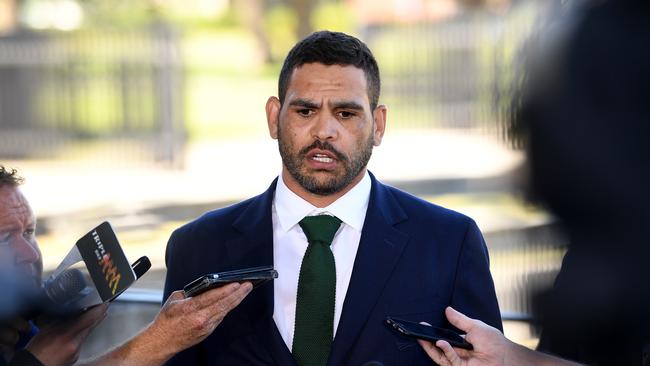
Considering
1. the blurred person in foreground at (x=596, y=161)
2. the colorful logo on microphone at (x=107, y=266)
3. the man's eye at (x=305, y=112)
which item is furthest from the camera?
the man's eye at (x=305, y=112)

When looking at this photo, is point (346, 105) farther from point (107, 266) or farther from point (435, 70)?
point (435, 70)

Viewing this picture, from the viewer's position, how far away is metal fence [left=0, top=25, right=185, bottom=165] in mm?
12188

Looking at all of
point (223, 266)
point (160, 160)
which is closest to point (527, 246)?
point (223, 266)

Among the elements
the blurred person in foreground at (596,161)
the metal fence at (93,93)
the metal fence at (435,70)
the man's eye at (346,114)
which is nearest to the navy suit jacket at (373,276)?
the man's eye at (346,114)

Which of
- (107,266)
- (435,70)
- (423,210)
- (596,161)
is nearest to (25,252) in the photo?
(107,266)

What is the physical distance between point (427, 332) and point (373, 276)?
0.34 metres

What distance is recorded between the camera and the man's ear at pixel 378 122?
3.04 metres

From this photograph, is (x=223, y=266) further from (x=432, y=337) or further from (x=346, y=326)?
(x=432, y=337)

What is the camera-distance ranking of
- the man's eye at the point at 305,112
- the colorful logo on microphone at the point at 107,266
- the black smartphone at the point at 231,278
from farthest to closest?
the man's eye at the point at 305,112, the colorful logo on microphone at the point at 107,266, the black smartphone at the point at 231,278

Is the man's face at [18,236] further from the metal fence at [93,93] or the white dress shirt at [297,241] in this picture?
the metal fence at [93,93]

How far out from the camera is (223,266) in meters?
2.99

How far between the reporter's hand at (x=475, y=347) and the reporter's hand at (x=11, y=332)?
99cm

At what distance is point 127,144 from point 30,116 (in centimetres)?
117

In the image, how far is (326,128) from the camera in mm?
2902
